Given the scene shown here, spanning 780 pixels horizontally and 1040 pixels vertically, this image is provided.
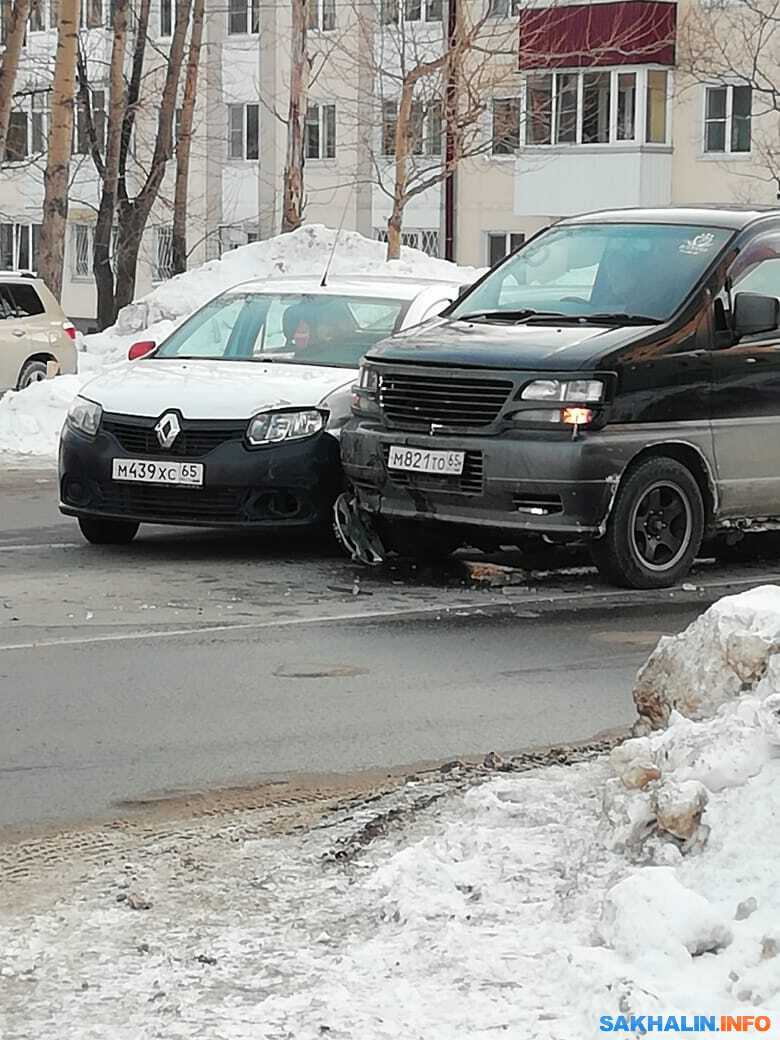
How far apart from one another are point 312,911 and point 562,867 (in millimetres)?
631

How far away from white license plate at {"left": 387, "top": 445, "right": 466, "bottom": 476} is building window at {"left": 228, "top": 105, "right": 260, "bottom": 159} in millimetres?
Result: 46640

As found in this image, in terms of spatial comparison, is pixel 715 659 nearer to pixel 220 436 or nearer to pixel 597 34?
pixel 220 436

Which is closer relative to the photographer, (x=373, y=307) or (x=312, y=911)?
(x=312, y=911)

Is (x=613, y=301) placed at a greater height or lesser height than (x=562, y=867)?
greater

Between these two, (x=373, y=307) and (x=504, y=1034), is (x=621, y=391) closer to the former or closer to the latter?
(x=373, y=307)

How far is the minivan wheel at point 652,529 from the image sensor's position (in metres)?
10.5

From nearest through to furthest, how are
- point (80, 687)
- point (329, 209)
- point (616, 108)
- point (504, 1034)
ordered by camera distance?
point (504, 1034), point (80, 687), point (616, 108), point (329, 209)

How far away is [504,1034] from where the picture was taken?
4.26 meters

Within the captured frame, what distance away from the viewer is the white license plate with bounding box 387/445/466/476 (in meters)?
10.5

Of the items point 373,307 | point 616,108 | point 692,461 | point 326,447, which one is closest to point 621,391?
point 692,461

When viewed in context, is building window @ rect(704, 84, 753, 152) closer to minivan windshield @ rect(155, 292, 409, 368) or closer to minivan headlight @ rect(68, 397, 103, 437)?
minivan windshield @ rect(155, 292, 409, 368)

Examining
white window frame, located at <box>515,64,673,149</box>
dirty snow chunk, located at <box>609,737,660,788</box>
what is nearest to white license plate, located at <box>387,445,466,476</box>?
dirty snow chunk, located at <box>609,737,660,788</box>

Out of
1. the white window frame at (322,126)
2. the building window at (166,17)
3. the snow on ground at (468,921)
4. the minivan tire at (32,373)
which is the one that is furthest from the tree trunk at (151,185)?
the snow on ground at (468,921)

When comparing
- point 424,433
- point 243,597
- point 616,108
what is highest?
point 616,108
